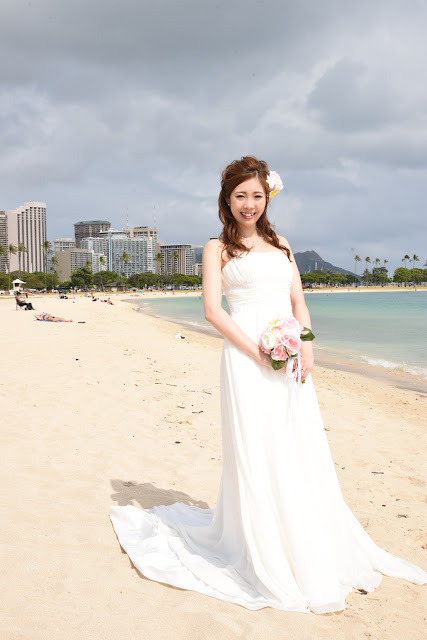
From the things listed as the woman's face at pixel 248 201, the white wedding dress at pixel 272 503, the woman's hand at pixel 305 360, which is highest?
the woman's face at pixel 248 201

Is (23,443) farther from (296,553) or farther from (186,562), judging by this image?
(296,553)

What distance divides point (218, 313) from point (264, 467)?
0.95 meters

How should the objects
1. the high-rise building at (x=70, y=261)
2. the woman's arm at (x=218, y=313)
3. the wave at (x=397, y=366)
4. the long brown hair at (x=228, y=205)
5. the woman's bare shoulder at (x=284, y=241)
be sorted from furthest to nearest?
the high-rise building at (x=70, y=261)
the wave at (x=397, y=366)
the woman's bare shoulder at (x=284, y=241)
the long brown hair at (x=228, y=205)
the woman's arm at (x=218, y=313)

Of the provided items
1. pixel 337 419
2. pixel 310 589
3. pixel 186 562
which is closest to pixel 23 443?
pixel 186 562

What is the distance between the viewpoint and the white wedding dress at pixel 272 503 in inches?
107

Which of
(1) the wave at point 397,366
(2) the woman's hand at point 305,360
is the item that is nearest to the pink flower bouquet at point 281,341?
(2) the woman's hand at point 305,360

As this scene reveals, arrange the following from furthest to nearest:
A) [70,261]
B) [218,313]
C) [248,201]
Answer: [70,261] < [248,201] < [218,313]

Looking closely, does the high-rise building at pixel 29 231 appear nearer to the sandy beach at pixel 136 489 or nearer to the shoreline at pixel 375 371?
the shoreline at pixel 375 371

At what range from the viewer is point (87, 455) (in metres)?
5.23

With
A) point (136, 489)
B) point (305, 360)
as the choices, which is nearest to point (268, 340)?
point (305, 360)

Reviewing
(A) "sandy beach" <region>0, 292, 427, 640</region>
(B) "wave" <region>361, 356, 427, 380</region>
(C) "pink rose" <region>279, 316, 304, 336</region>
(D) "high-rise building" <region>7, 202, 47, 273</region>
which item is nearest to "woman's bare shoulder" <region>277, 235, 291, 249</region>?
(C) "pink rose" <region>279, 316, 304, 336</region>

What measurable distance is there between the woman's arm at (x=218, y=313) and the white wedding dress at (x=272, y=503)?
3.1 inches

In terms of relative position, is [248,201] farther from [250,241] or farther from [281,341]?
[281,341]

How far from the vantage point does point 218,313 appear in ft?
9.30
